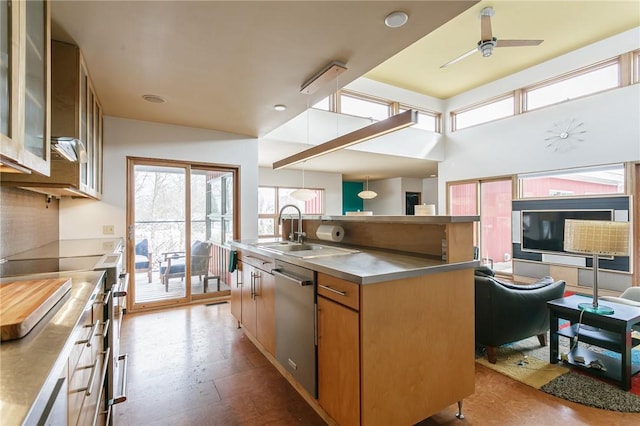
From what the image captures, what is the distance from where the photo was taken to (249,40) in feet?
7.24

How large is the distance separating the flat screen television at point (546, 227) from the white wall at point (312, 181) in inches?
187

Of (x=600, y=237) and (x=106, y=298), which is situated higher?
(x=600, y=237)

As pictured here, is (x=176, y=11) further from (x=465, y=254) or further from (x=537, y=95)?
(x=537, y=95)

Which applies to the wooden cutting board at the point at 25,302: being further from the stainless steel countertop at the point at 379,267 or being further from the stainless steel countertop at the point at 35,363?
the stainless steel countertop at the point at 379,267

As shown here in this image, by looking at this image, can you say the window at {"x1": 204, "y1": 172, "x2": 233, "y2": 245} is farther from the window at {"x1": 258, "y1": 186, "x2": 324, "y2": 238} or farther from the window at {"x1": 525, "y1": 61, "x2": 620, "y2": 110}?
the window at {"x1": 525, "y1": 61, "x2": 620, "y2": 110}

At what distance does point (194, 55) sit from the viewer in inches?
94.7

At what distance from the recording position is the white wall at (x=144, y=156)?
12.0ft

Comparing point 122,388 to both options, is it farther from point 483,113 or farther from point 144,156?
point 483,113

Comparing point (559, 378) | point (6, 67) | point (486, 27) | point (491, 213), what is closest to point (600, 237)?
point (559, 378)

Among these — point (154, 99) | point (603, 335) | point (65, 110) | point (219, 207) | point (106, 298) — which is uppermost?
point (154, 99)

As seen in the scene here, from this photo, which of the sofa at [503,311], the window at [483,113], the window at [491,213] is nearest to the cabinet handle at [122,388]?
the sofa at [503,311]

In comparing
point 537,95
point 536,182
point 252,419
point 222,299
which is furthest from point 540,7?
point 222,299

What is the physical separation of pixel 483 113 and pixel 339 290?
273 inches

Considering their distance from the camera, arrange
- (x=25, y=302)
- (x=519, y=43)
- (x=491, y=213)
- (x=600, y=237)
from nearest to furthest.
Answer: (x=25, y=302) < (x=600, y=237) < (x=519, y=43) < (x=491, y=213)
